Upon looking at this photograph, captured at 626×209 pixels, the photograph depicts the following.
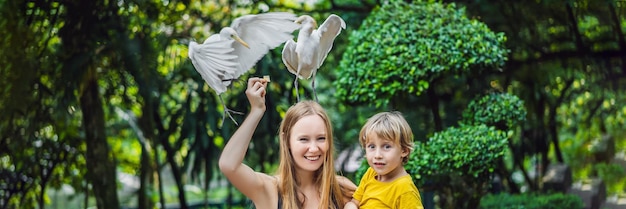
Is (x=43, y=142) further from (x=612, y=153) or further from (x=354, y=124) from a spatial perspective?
(x=612, y=153)

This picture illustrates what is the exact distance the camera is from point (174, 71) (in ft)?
31.1

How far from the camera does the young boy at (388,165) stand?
353cm

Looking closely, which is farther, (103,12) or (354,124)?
(354,124)

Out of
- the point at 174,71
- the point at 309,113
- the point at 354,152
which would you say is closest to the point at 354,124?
the point at 354,152

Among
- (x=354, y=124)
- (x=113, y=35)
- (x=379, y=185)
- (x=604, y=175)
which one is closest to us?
(x=379, y=185)

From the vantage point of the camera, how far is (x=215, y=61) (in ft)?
13.0

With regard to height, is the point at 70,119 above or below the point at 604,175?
above

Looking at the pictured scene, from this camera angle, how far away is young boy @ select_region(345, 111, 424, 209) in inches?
139

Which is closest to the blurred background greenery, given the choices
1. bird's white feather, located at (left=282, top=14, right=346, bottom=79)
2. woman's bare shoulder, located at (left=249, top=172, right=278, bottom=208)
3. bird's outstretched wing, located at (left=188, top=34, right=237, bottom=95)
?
bird's white feather, located at (left=282, top=14, right=346, bottom=79)

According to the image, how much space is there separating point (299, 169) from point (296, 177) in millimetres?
36

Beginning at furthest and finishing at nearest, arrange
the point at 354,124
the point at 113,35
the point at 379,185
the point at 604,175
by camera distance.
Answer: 1. the point at 354,124
2. the point at 604,175
3. the point at 113,35
4. the point at 379,185

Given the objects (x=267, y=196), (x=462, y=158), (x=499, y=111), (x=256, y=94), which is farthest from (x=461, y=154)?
(x=256, y=94)

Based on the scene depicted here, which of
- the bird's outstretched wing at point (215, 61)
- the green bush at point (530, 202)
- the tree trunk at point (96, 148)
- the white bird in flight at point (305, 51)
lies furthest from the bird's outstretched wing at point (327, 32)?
the tree trunk at point (96, 148)

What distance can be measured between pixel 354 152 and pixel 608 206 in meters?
3.42
